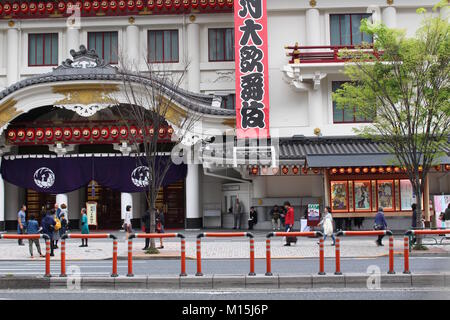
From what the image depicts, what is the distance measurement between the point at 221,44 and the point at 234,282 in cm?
2339

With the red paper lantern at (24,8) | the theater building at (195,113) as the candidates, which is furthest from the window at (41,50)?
the red paper lantern at (24,8)

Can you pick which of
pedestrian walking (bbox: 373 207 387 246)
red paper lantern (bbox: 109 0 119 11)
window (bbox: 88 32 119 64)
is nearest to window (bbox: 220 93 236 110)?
window (bbox: 88 32 119 64)

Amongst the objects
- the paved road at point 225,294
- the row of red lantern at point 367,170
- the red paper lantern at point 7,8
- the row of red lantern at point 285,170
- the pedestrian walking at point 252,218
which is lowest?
the paved road at point 225,294

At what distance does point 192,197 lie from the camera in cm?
3319

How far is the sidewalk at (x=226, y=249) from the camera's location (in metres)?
21.5

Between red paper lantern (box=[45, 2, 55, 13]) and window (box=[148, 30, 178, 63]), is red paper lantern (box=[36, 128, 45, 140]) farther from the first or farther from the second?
window (box=[148, 30, 178, 63])

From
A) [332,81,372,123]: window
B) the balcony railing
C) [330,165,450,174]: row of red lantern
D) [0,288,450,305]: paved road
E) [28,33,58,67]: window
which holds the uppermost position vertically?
[28,33,58,67]: window

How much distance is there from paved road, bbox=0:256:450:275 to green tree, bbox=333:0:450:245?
4895 millimetres

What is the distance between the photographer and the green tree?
22.8 metres

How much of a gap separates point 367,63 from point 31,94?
57.0 feet

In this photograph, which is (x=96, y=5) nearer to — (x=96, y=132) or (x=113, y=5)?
(x=113, y=5)

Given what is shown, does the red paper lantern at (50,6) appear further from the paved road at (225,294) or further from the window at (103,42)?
the paved road at (225,294)

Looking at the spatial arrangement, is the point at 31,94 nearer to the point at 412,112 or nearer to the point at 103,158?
the point at 103,158

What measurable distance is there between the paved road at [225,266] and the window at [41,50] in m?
18.1
